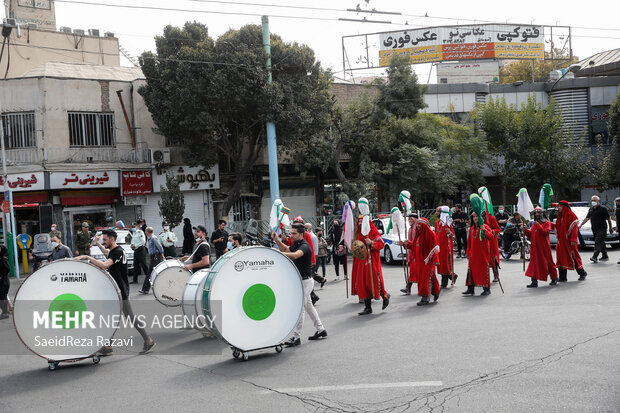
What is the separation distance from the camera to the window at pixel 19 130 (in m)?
25.8

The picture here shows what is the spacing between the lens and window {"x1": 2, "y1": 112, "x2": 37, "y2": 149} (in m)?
25.8

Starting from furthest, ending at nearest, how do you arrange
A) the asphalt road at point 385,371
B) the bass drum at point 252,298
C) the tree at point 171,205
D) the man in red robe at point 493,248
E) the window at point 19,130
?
the window at point 19,130 → the tree at point 171,205 → the man in red robe at point 493,248 → the bass drum at point 252,298 → the asphalt road at point 385,371

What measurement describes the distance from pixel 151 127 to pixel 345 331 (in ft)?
68.2

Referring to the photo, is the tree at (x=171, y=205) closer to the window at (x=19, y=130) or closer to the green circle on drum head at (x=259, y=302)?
the window at (x=19, y=130)

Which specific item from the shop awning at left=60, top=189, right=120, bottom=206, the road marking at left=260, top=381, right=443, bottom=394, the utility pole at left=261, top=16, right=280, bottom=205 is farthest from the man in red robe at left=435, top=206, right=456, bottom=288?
the shop awning at left=60, top=189, right=120, bottom=206

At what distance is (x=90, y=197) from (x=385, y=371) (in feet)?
72.9

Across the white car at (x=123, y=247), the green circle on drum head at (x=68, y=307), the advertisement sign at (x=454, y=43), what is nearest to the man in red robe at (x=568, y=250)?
the green circle on drum head at (x=68, y=307)

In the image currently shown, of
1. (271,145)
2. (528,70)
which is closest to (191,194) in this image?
(271,145)

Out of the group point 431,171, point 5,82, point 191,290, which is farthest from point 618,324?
point 5,82

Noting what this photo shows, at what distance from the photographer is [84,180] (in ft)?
85.0

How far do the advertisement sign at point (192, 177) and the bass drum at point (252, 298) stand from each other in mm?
20937

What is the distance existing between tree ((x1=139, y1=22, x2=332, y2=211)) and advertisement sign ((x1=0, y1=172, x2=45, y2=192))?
5055 millimetres

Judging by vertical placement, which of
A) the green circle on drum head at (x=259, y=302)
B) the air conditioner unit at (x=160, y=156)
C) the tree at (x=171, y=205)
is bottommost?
the green circle on drum head at (x=259, y=302)

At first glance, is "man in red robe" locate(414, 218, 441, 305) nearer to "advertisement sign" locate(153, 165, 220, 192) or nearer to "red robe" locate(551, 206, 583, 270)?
"red robe" locate(551, 206, 583, 270)
